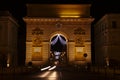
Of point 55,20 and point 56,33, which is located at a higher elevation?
point 55,20

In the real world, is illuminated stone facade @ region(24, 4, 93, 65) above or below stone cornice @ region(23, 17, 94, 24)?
below

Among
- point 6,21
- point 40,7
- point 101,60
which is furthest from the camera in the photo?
point 101,60

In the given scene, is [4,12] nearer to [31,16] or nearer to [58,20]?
[31,16]

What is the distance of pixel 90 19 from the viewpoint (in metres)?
67.4

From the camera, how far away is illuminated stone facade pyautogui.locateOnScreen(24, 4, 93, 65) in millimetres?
67250

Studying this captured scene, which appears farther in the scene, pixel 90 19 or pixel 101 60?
pixel 101 60

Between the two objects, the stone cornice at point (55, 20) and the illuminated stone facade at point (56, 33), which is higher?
the stone cornice at point (55, 20)

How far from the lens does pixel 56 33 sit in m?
68.2

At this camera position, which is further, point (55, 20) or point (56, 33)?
point (56, 33)

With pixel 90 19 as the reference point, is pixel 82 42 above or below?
below

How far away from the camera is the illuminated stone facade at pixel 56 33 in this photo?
6725cm

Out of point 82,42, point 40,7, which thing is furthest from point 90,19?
point 40,7

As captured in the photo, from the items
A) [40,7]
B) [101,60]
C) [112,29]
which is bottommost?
[101,60]

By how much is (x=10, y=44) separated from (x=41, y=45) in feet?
23.0
